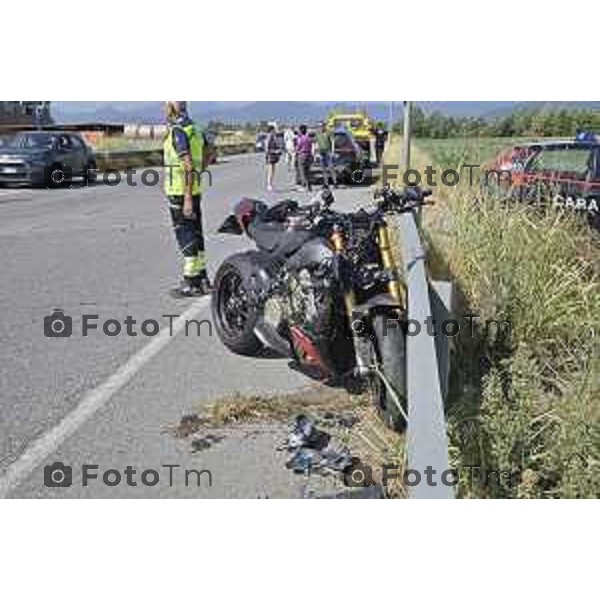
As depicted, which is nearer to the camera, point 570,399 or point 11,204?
point 570,399

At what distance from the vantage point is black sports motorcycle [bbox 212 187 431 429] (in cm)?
471

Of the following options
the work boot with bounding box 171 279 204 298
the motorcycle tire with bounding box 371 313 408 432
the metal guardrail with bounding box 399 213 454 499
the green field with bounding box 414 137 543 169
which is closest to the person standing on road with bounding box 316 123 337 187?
the green field with bounding box 414 137 543 169

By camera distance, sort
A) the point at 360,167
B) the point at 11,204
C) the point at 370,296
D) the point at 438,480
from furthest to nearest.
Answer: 1. the point at 11,204
2. the point at 360,167
3. the point at 370,296
4. the point at 438,480

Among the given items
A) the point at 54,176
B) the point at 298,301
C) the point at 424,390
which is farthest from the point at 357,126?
the point at 54,176

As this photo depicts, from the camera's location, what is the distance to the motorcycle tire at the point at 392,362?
15.0ft

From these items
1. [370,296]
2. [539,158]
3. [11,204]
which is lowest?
[11,204]

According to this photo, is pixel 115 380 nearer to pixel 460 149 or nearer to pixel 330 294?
pixel 330 294

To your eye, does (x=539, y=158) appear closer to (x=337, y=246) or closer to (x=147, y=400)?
(x=337, y=246)

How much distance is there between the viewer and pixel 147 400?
17.1 feet

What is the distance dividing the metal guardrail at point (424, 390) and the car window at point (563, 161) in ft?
11.2

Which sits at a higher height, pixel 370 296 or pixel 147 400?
pixel 370 296

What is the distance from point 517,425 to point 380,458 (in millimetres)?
832

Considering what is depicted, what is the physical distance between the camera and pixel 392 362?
4.59 metres

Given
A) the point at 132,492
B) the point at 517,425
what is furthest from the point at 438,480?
the point at 132,492
